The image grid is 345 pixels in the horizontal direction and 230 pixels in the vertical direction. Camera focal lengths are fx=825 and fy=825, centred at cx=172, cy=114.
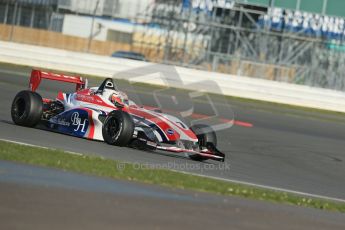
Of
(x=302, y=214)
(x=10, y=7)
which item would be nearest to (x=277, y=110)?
(x=302, y=214)

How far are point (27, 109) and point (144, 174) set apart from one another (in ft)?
12.9

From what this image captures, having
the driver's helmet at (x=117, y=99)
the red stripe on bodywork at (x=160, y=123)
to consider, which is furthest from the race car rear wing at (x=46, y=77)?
the red stripe on bodywork at (x=160, y=123)

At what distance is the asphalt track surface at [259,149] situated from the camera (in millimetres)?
12117

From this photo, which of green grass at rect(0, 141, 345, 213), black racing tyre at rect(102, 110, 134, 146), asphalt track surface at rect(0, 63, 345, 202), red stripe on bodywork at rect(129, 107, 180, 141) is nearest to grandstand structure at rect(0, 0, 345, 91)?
asphalt track surface at rect(0, 63, 345, 202)

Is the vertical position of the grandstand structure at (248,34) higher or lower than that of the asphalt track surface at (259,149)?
higher

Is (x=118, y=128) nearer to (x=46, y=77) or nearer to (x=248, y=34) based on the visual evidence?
(x=46, y=77)

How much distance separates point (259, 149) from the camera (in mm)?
15562

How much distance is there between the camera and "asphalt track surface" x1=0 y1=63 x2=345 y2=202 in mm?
12117

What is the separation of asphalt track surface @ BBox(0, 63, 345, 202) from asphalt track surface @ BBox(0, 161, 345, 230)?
2.37 metres

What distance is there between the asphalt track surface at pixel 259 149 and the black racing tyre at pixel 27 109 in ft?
0.52

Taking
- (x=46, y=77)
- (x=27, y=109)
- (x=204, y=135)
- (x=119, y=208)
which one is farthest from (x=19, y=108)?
(x=119, y=208)

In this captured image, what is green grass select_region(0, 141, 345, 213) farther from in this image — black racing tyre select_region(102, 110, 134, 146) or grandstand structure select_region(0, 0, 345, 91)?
grandstand structure select_region(0, 0, 345, 91)

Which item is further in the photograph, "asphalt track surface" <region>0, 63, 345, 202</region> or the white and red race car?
the white and red race car

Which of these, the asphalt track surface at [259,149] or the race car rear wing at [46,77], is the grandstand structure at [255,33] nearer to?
the asphalt track surface at [259,149]
